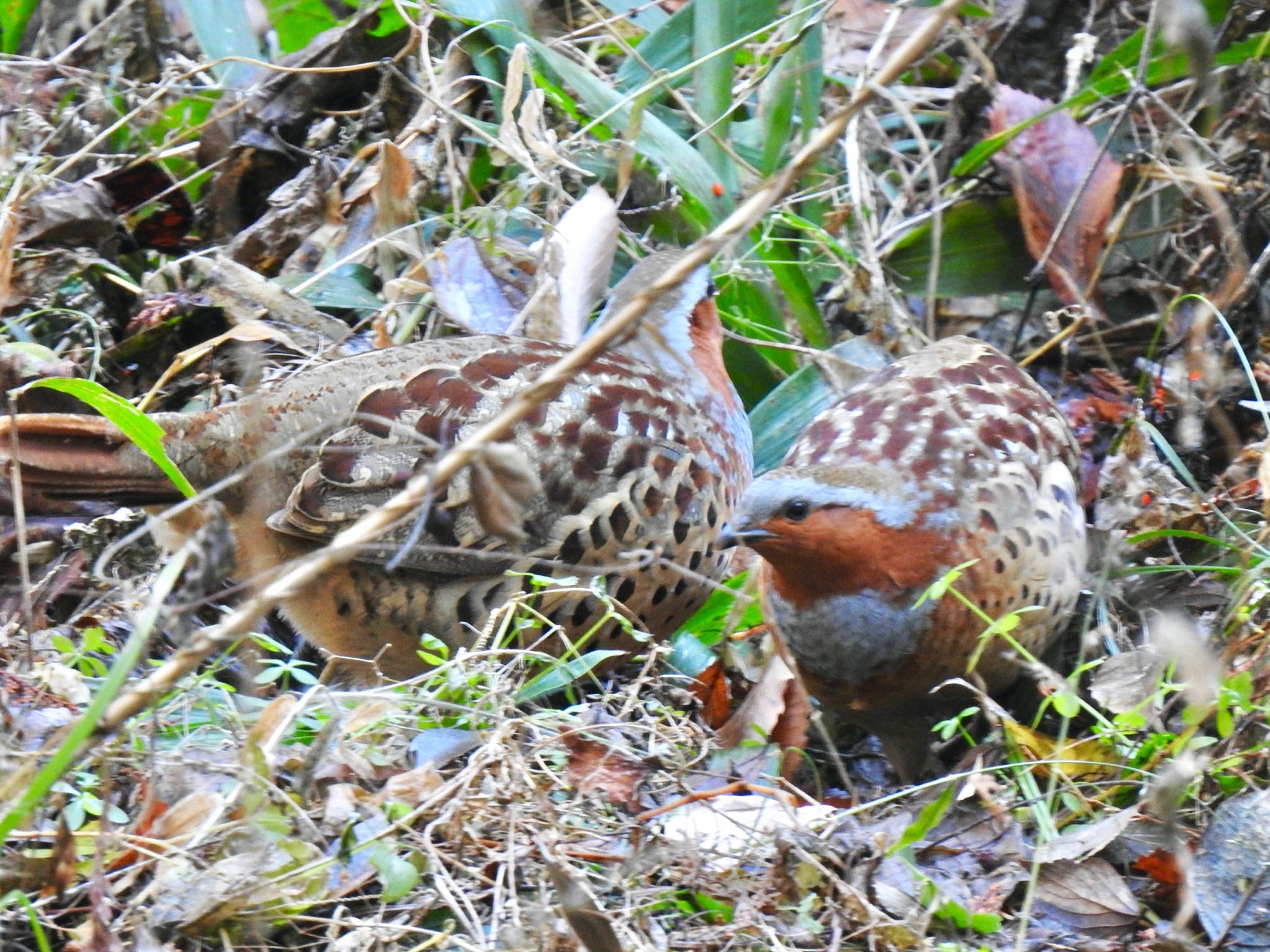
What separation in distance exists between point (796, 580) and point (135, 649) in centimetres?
186

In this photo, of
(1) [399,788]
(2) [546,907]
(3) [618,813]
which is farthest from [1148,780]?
(1) [399,788]

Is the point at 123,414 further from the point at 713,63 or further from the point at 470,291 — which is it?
the point at 713,63

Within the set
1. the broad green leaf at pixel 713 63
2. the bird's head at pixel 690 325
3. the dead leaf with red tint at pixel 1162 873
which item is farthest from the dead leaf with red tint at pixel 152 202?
the dead leaf with red tint at pixel 1162 873

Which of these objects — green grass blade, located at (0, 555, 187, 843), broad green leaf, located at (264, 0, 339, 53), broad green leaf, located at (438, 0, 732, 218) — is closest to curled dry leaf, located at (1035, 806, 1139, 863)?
green grass blade, located at (0, 555, 187, 843)

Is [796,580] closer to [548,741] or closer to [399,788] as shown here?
[548,741]

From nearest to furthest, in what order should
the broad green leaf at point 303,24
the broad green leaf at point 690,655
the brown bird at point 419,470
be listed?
the brown bird at point 419,470, the broad green leaf at point 690,655, the broad green leaf at point 303,24

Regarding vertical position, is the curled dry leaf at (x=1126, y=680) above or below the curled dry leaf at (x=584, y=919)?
below

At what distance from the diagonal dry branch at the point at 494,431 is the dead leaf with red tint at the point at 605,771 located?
40.6 inches

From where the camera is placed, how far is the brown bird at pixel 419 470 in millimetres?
3410

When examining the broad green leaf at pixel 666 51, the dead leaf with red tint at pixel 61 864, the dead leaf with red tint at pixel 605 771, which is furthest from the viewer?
the broad green leaf at pixel 666 51

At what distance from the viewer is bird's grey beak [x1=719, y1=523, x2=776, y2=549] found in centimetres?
320

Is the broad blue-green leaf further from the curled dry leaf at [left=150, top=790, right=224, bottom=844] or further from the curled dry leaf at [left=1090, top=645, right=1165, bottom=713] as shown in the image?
the curled dry leaf at [left=1090, top=645, right=1165, bottom=713]

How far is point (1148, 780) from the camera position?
2.71 meters

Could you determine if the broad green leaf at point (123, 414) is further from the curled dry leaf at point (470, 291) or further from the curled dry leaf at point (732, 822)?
the curled dry leaf at point (470, 291)
